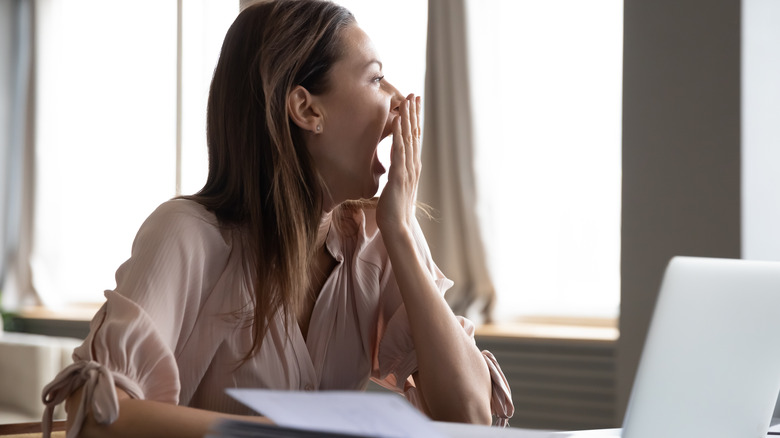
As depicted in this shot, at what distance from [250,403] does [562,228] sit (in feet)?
10.1

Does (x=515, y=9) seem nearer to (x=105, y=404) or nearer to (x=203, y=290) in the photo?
(x=203, y=290)

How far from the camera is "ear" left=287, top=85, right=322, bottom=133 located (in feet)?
4.58

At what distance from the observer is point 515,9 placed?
3668 millimetres

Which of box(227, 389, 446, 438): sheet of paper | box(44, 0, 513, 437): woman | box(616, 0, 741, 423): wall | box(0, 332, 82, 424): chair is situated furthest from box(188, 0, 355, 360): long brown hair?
box(0, 332, 82, 424): chair

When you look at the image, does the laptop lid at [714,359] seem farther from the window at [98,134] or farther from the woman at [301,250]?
the window at [98,134]

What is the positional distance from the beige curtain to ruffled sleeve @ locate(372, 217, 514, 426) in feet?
6.99

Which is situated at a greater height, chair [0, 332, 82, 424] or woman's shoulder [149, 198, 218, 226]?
woman's shoulder [149, 198, 218, 226]

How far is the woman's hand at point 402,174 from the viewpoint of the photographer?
1.44m

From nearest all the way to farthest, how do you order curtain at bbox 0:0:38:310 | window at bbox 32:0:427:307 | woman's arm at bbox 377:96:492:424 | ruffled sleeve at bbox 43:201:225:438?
1. ruffled sleeve at bbox 43:201:225:438
2. woman's arm at bbox 377:96:492:424
3. window at bbox 32:0:427:307
4. curtain at bbox 0:0:38:310

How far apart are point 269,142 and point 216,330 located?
1.02 feet

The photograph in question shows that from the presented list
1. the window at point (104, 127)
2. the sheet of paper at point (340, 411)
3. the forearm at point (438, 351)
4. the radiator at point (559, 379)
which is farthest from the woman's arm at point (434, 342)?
the window at point (104, 127)

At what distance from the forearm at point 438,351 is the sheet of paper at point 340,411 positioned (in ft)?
2.49

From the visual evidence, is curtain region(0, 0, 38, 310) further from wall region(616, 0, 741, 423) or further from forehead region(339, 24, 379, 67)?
forehead region(339, 24, 379, 67)

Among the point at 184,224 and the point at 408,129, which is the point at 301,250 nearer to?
the point at 184,224
